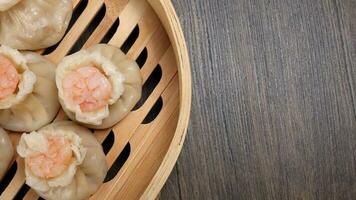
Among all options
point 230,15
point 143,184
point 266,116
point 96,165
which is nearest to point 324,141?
point 266,116

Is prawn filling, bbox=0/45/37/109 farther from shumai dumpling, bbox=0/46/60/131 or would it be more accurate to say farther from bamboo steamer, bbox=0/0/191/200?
bamboo steamer, bbox=0/0/191/200

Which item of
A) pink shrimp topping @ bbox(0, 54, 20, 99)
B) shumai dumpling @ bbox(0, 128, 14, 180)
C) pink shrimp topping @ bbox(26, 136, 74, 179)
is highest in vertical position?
pink shrimp topping @ bbox(0, 54, 20, 99)

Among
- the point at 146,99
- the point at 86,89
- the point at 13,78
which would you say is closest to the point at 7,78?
the point at 13,78

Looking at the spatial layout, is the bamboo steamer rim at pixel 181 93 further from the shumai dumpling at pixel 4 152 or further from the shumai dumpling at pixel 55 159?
the shumai dumpling at pixel 4 152

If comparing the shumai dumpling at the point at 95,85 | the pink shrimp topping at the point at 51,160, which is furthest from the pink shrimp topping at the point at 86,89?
the pink shrimp topping at the point at 51,160

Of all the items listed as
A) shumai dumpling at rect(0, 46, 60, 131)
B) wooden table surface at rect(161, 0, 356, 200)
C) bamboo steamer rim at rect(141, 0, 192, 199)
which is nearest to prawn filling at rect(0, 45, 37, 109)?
shumai dumpling at rect(0, 46, 60, 131)

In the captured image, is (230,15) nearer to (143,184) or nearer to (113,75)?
(113,75)
